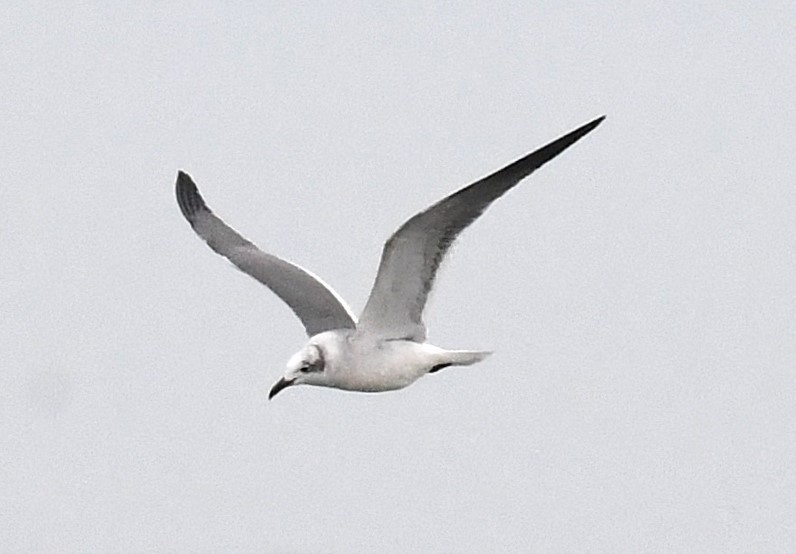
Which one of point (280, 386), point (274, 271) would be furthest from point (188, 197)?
point (280, 386)

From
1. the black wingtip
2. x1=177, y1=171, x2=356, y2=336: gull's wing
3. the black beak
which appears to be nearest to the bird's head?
the black beak

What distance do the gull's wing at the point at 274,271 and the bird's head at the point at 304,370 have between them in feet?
3.29

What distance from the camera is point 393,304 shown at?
1195 centimetres

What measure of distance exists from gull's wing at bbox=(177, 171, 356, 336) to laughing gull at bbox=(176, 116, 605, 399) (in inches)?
0.6

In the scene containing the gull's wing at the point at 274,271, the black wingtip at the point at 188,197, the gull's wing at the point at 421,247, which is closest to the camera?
the gull's wing at the point at 421,247

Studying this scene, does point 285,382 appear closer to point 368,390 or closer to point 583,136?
point 368,390

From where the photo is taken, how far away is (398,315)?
1204cm

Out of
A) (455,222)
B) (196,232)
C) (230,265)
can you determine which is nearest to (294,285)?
(230,265)

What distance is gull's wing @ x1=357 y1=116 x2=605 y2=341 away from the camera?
10.9m

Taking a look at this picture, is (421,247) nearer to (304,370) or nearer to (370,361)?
(370,361)

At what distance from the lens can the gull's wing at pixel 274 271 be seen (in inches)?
530

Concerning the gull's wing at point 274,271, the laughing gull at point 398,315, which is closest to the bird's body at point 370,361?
the laughing gull at point 398,315

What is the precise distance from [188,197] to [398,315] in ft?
14.1

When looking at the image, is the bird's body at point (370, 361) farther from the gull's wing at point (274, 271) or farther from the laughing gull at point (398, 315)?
the gull's wing at point (274, 271)
